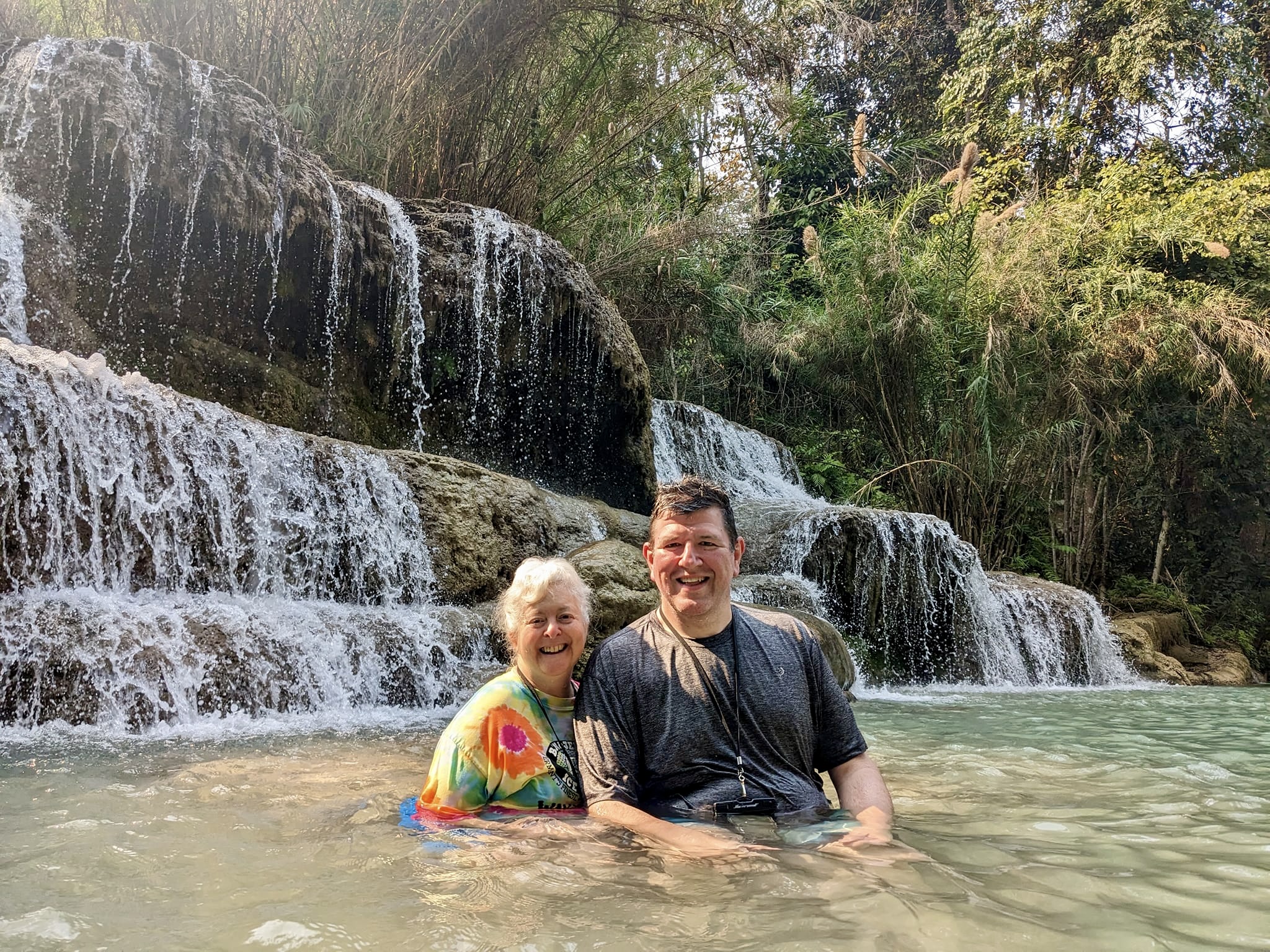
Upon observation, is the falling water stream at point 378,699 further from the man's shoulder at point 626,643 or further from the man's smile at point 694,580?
the man's smile at point 694,580

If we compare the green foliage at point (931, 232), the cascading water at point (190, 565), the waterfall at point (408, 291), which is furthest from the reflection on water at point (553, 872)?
the green foliage at point (931, 232)

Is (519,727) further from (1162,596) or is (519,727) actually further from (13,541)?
(1162,596)

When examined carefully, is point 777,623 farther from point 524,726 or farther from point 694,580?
point 524,726

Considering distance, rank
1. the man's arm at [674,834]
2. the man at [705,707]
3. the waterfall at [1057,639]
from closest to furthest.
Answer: the man's arm at [674,834] < the man at [705,707] < the waterfall at [1057,639]

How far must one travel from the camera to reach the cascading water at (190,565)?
14.0 feet

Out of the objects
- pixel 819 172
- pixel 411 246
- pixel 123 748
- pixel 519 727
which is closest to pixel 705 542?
pixel 519 727

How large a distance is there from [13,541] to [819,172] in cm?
1851

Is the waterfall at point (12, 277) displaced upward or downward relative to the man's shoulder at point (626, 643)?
upward

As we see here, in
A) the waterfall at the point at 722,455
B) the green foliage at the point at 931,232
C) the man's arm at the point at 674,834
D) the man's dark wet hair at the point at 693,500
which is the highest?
the green foliage at the point at 931,232

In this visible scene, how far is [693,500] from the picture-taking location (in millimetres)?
2424

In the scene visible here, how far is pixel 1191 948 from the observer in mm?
1696

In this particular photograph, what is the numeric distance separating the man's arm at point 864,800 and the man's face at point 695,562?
54 centimetres

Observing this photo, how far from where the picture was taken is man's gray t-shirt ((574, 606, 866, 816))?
2.35m

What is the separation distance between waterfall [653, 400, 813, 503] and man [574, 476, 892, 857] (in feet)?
29.3
